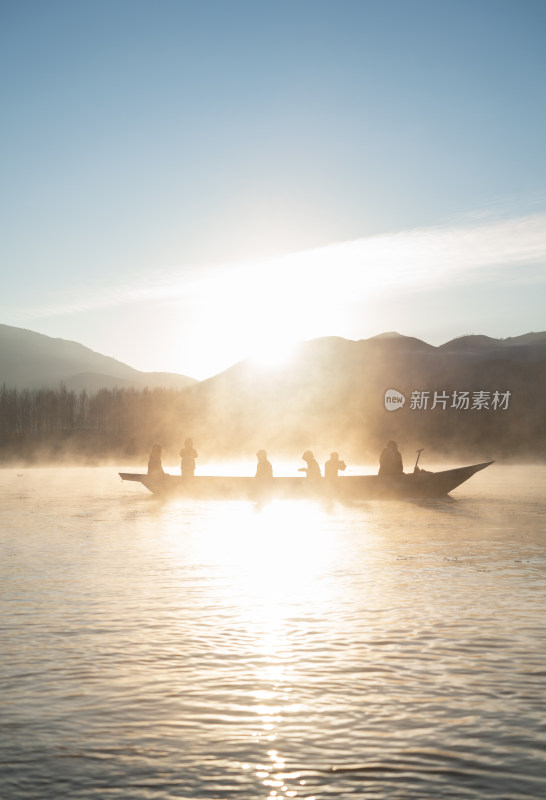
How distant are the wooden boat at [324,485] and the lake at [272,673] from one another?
56.0 ft

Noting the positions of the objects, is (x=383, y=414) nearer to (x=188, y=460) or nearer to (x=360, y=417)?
(x=360, y=417)

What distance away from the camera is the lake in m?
6.15

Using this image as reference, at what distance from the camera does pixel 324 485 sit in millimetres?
36594

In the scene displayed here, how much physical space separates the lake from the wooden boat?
672 inches

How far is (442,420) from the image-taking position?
15350 centimetres

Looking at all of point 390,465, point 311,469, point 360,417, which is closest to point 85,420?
point 360,417

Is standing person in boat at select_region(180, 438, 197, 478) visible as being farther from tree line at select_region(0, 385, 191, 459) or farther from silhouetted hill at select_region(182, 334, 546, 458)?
silhouetted hill at select_region(182, 334, 546, 458)

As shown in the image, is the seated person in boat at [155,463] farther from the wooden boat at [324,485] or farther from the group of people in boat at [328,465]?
the wooden boat at [324,485]

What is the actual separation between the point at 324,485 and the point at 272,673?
27.9m

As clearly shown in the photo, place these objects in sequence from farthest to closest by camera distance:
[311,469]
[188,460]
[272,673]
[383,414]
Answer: [383,414] < [188,460] < [311,469] < [272,673]

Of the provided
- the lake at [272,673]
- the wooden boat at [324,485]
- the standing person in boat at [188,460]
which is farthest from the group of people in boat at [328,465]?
the lake at [272,673]

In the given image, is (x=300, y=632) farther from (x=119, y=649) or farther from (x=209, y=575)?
(x=209, y=575)

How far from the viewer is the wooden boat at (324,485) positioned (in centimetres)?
3653

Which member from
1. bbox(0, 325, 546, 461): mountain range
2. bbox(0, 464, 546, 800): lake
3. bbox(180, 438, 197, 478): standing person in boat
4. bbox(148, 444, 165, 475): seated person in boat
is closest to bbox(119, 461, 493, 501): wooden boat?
bbox(148, 444, 165, 475): seated person in boat
